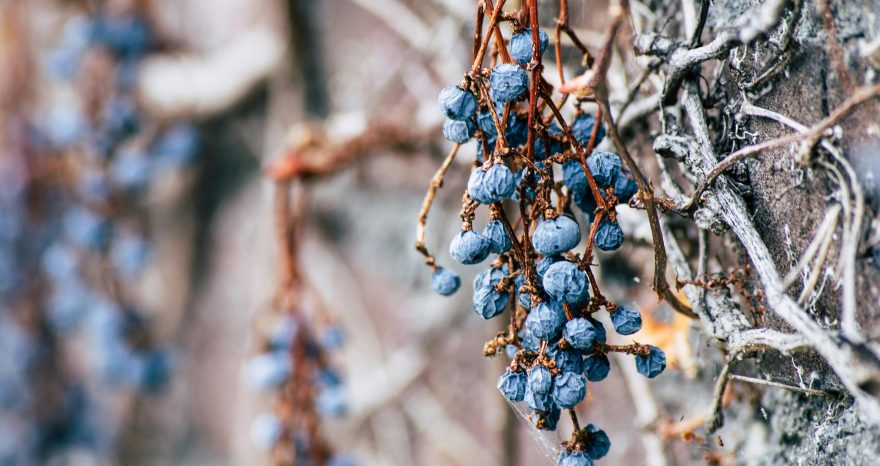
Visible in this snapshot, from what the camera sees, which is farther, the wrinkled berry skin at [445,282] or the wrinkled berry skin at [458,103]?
the wrinkled berry skin at [445,282]

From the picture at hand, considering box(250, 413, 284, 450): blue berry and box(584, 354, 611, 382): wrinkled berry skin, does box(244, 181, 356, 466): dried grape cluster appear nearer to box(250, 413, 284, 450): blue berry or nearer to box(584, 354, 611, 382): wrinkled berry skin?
box(250, 413, 284, 450): blue berry

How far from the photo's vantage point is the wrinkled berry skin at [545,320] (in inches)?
19.7

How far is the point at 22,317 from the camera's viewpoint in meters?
1.87

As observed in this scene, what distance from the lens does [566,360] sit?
517 mm

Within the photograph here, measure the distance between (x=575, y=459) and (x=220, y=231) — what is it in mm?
1280

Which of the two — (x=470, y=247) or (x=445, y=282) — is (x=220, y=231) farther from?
(x=470, y=247)

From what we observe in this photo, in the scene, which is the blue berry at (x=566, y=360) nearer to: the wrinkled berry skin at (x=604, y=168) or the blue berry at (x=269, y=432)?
the wrinkled berry skin at (x=604, y=168)

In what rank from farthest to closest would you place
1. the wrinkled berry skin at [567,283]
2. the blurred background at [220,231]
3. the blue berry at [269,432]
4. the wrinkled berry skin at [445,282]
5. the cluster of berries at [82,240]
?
the cluster of berries at [82,240], the blurred background at [220,231], the blue berry at [269,432], the wrinkled berry skin at [445,282], the wrinkled berry skin at [567,283]

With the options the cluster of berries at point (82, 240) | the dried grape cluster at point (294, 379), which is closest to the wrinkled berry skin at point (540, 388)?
the dried grape cluster at point (294, 379)

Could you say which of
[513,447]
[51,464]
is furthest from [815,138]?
[51,464]

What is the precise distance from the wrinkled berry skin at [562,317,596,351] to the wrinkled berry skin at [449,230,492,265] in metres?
0.08

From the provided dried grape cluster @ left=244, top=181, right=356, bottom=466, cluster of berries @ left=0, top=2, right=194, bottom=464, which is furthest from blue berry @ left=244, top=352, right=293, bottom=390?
cluster of berries @ left=0, top=2, right=194, bottom=464

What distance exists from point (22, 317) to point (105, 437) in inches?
13.2

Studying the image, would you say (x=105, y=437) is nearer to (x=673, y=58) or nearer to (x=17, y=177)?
(x=17, y=177)
